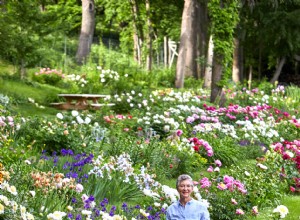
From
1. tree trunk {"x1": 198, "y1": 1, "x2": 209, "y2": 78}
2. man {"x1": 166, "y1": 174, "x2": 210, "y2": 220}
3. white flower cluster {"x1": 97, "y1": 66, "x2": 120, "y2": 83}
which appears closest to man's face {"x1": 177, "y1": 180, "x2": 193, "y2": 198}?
man {"x1": 166, "y1": 174, "x2": 210, "y2": 220}

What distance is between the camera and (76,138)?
974cm

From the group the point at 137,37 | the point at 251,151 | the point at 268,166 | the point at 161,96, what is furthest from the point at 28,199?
the point at 137,37

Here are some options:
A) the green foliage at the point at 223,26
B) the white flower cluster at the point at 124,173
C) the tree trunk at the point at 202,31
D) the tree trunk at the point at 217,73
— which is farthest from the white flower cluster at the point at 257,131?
the tree trunk at the point at 202,31

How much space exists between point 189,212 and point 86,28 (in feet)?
68.1

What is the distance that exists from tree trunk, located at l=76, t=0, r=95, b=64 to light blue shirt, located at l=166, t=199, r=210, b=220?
20013 mm

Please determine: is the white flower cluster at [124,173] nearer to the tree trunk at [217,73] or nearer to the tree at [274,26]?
the tree trunk at [217,73]

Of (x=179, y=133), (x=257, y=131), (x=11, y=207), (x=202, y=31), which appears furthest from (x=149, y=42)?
(x=11, y=207)

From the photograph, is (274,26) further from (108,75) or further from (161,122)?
(161,122)

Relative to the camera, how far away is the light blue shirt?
18.1 ft

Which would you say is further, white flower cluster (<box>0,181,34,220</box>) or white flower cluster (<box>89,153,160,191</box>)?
white flower cluster (<box>89,153,160,191</box>)

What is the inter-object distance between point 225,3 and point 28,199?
12053 millimetres

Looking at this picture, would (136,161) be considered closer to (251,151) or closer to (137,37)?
(251,151)

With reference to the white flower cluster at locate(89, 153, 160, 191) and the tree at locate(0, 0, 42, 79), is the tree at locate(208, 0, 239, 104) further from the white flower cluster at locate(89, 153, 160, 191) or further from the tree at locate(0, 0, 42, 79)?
the white flower cluster at locate(89, 153, 160, 191)

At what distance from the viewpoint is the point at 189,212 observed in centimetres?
552
